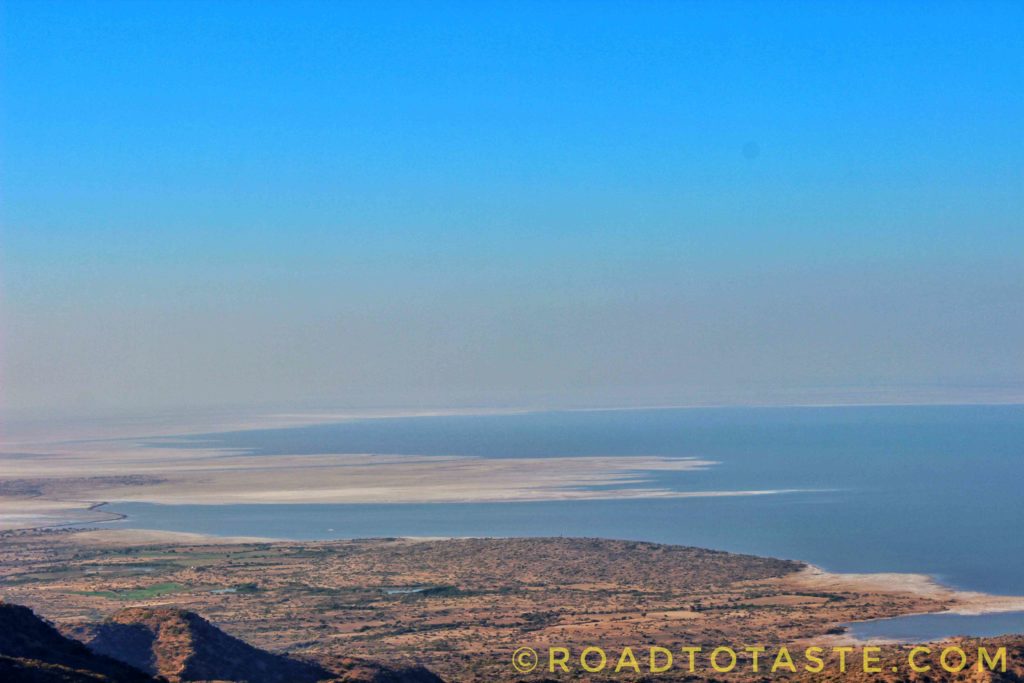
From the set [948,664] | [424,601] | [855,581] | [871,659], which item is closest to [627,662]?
[871,659]

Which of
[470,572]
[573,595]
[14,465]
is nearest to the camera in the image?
[573,595]

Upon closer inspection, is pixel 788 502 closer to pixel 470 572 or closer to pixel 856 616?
pixel 470 572

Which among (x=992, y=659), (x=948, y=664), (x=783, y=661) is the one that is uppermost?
(x=992, y=659)

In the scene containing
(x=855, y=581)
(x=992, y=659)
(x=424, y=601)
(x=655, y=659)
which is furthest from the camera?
(x=855, y=581)

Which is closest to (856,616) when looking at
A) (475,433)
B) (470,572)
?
(470,572)

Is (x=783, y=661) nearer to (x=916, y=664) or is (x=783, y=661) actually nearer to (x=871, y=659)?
(x=871, y=659)

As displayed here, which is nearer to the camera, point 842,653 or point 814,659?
point 842,653

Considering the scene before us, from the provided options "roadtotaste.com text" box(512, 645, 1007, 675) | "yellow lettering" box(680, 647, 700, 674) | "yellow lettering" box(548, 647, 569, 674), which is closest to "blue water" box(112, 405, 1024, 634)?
"roadtotaste.com text" box(512, 645, 1007, 675)
